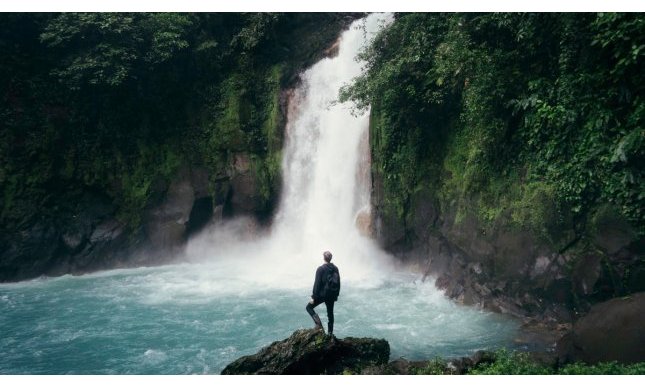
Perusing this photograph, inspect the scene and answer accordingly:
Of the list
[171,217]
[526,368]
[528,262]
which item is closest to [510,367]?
[526,368]

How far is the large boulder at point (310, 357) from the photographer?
280 inches

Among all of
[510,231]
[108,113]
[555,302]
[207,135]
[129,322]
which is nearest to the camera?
[555,302]

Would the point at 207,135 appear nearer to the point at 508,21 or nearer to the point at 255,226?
the point at 255,226

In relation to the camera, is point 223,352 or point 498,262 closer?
point 223,352

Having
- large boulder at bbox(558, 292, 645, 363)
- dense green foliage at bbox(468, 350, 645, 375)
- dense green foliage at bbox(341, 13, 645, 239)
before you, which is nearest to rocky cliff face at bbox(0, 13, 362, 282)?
dense green foliage at bbox(341, 13, 645, 239)

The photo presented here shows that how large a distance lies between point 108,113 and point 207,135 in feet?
12.1

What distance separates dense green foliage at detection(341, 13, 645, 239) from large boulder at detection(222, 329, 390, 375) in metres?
4.90

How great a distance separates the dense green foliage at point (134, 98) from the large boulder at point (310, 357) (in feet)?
36.6

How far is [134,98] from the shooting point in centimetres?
1738

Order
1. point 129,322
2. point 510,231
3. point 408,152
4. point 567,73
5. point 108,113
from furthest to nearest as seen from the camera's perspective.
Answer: point 108,113
point 408,152
point 129,322
point 510,231
point 567,73

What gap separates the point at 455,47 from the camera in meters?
10.3

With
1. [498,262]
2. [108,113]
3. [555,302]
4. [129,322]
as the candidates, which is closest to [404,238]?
[498,262]

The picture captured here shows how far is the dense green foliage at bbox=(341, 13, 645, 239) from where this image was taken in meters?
8.12

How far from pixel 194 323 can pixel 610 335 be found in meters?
8.53
